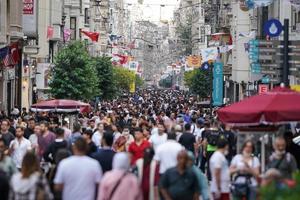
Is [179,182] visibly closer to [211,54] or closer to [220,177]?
[220,177]

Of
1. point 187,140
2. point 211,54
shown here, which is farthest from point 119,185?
point 211,54

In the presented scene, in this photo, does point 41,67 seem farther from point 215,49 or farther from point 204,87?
point 204,87

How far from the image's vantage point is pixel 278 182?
1004 centimetres

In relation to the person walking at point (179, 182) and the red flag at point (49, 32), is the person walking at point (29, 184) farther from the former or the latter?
the red flag at point (49, 32)

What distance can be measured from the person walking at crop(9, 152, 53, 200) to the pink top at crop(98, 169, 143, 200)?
32.6 inches

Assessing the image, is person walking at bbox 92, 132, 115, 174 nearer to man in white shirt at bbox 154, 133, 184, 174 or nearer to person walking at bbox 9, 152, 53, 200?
man in white shirt at bbox 154, 133, 184, 174

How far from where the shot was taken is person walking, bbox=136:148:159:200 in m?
15.6

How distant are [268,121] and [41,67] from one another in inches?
1920

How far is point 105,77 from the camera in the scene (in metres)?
74.2

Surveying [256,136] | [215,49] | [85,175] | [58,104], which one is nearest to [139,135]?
[256,136]

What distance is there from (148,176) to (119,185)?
2.72 m

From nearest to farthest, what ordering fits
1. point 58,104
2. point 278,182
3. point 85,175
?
point 278,182
point 85,175
point 58,104

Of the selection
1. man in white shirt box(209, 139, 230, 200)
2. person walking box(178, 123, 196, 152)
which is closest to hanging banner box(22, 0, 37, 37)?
person walking box(178, 123, 196, 152)

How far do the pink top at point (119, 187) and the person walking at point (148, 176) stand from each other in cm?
242
